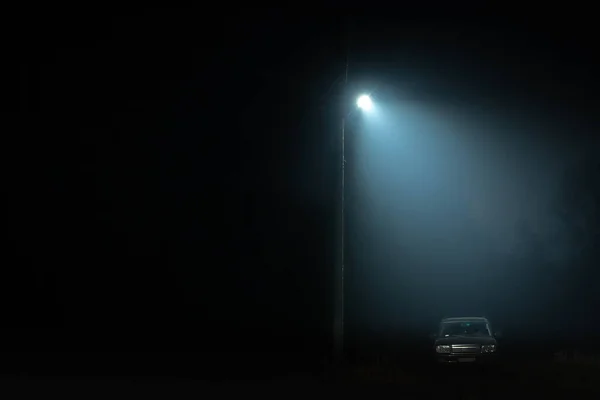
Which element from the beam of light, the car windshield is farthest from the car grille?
the beam of light

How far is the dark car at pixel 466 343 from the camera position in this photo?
808 inches

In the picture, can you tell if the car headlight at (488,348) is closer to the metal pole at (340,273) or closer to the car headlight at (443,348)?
the car headlight at (443,348)

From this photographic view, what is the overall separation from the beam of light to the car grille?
704cm

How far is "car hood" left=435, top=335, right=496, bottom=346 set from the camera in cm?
2080

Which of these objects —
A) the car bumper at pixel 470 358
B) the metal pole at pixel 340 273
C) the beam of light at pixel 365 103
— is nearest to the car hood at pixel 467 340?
the car bumper at pixel 470 358

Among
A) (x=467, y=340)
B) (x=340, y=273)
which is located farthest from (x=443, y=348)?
(x=340, y=273)

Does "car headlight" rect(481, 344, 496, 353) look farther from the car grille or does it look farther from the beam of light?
the beam of light

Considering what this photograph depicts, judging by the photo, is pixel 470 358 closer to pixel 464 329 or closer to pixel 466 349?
pixel 466 349

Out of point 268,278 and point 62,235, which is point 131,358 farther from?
point 268,278

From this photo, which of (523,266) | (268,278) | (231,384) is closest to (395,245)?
(523,266)

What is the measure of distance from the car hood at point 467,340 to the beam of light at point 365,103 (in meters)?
7.09

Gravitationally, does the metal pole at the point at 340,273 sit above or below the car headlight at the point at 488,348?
above

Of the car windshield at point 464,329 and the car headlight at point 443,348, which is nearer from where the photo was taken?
the car headlight at point 443,348

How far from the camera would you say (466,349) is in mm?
20656
